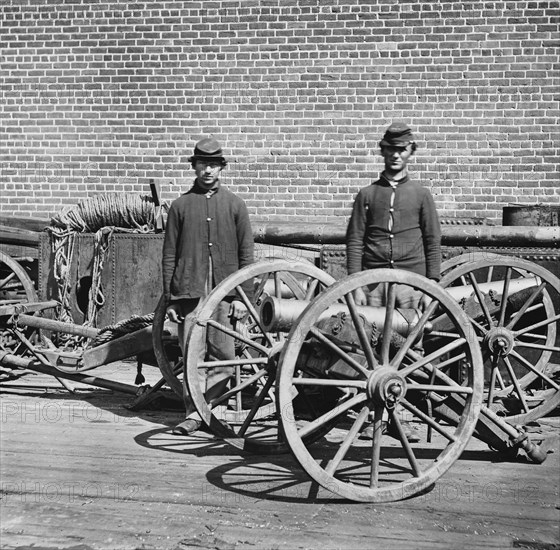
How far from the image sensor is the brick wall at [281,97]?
32.5ft

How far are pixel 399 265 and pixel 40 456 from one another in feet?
7.57

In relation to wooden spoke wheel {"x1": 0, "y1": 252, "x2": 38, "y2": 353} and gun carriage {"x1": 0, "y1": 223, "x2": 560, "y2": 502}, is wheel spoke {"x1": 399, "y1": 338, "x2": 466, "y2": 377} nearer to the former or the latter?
gun carriage {"x1": 0, "y1": 223, "x2": 560, "y2": 502}

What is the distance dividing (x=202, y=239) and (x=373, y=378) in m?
2.02

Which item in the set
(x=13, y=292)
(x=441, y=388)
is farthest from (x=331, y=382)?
(x=13, y=292)

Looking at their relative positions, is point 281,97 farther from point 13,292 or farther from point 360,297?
point 360,297

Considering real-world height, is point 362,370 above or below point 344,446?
above

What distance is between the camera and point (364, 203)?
536 cm

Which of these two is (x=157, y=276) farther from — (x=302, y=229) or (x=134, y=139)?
(x=134, y=139)

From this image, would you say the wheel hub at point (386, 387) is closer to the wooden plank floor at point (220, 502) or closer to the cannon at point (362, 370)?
the cannon at point (362, 370)

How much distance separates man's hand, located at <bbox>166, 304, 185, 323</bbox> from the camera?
5668 mm

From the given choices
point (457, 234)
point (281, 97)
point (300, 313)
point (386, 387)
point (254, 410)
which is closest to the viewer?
point (386, 387)

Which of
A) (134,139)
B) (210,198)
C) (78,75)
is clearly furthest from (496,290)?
(78,75)

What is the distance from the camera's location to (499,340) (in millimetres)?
5516

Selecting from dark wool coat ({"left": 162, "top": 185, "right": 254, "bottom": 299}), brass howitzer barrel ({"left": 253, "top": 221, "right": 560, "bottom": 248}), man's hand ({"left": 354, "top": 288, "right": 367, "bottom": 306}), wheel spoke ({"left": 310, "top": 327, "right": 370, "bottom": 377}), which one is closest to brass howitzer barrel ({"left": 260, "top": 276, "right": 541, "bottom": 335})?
wheel spoke ({"left": 310, "top": 327, "right": 370, "bottom": 377})
